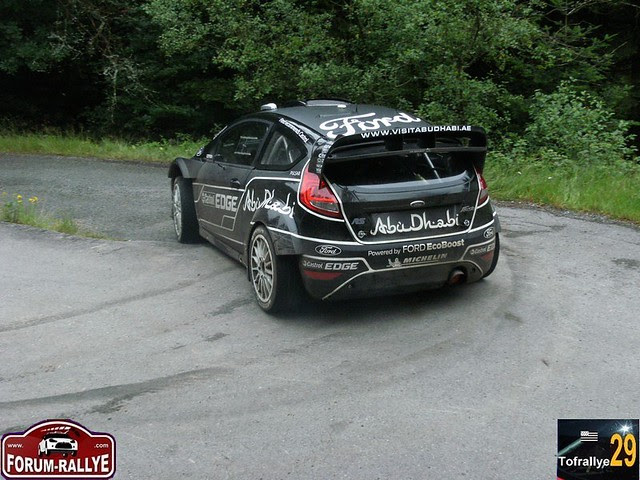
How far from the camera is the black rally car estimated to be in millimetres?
6152

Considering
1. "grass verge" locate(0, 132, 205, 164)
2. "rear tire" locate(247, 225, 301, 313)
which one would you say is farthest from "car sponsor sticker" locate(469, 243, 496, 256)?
"grass verge" locate(0, 132, 205, 164)

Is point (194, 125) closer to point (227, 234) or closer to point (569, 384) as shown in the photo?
point (227, 234)

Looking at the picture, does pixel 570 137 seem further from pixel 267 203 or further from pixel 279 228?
pixel 279 228

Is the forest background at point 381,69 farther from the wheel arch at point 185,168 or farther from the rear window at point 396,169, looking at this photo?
the wheel arch at point 185,168

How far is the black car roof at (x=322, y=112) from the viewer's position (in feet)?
23.0

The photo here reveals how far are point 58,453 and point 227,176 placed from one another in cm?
395

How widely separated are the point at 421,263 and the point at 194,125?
56.6 ft

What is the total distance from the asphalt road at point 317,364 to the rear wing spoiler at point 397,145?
126 cm

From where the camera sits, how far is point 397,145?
6.35 metres

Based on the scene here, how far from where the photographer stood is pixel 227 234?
789 centimetres

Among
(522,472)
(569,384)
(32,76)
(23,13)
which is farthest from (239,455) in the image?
(32,76)

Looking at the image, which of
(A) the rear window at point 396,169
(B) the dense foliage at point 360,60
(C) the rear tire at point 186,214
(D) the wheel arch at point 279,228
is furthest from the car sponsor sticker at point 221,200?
(B) the dense foliage at point 360,60

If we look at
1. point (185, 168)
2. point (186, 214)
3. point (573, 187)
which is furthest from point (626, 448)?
point (573, 187)

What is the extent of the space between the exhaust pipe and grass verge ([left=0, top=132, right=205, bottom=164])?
10493 mm
